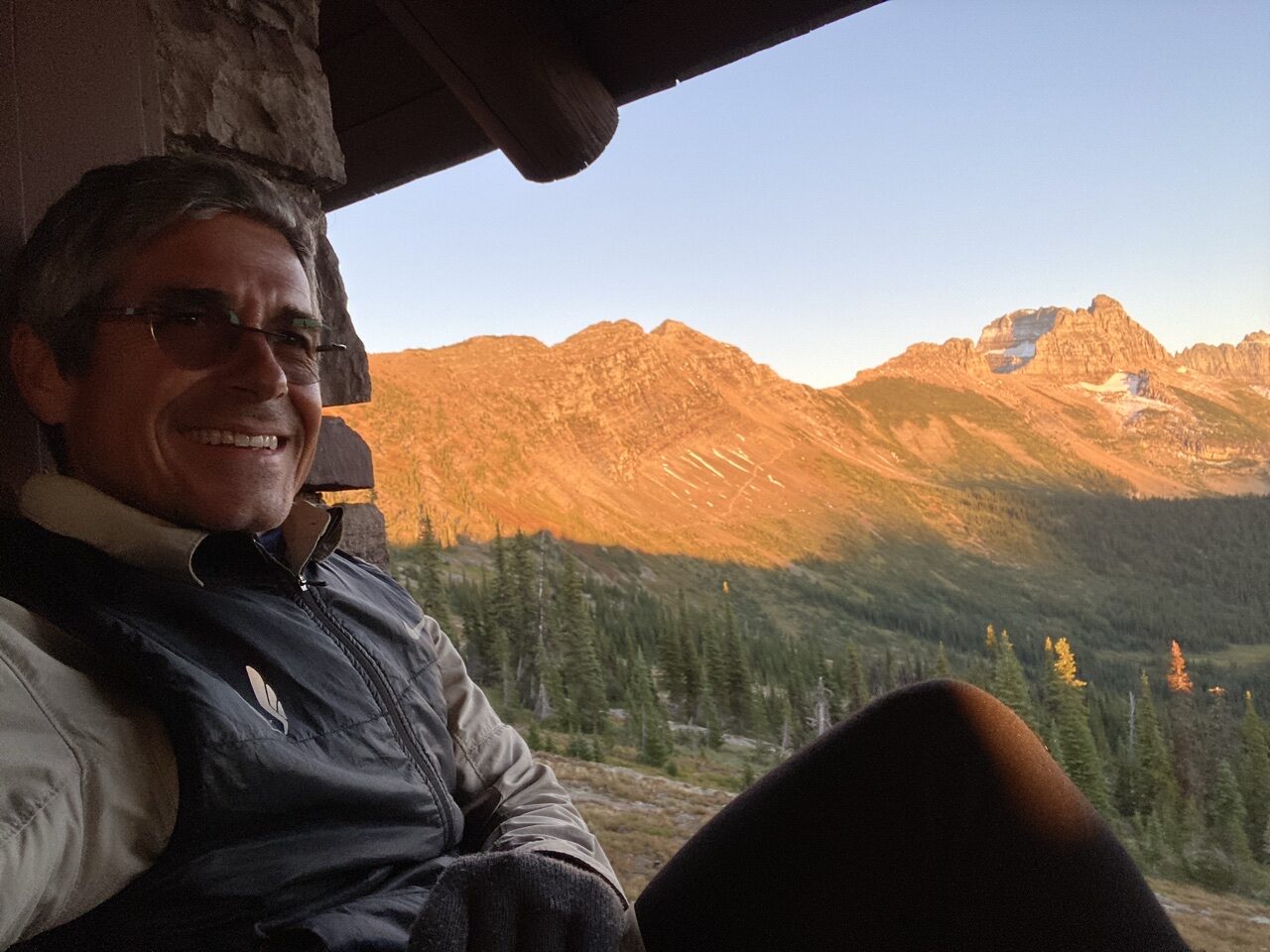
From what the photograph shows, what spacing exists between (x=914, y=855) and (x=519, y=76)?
1424 millimetres

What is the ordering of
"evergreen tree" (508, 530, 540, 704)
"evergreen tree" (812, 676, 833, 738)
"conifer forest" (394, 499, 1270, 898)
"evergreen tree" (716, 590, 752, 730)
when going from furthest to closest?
"evergreen tree" (508, 530, 540, 704)
"evergreen tree" (716, 590, 752, 730)
"evergreen tree" (812, 676, 833, 738)
"conifer forest" (394, 499, 1270, 898)

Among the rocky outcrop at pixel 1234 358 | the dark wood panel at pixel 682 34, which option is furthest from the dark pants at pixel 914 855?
the rocky outcrop at pixel 1234 358

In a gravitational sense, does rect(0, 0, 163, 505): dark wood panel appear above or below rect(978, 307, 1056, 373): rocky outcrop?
below

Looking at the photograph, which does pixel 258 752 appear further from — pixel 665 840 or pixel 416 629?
pixel 665 840

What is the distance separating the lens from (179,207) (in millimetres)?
869

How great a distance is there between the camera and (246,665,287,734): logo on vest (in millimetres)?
712

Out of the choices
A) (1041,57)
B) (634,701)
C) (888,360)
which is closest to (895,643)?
(634,701)

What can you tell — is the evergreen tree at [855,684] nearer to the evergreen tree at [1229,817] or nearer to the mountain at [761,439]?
the evergreen tree at [1229,817]

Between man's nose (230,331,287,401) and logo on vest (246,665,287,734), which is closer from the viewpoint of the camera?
logo on vest (246,665,287,734)

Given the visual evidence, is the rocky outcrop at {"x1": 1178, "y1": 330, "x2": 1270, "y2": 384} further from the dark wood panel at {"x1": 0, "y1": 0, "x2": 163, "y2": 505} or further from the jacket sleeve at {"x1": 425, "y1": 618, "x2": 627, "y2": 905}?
the dark wood panel at {"x1": 0, "y1": 0, "x2": 163, "y2": 505}

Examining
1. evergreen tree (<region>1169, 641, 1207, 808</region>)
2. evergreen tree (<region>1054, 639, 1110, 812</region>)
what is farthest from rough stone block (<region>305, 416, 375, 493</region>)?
evergreen tree (<region>1169, 641, 1207, 808</region>)

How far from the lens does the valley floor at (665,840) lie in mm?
6754

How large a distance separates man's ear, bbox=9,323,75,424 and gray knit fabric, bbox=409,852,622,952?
0.63 m

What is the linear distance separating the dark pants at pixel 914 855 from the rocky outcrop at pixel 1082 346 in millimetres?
63751
